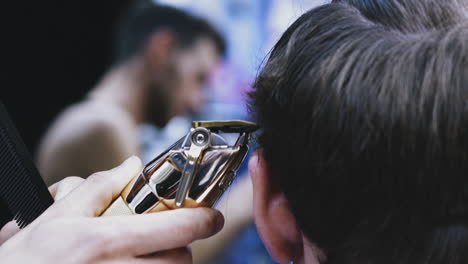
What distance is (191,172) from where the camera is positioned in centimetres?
53

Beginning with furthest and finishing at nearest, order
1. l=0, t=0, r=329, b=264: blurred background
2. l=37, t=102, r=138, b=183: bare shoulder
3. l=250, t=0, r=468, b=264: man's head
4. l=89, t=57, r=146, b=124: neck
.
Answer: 1. l=0, t=0, r=329, b=264: blurred background
2. l=89, t=57, r=146, b=124: neck
3. l=37, t=102, r=138, b=183: bare shoulder
4. l=250, t=0, r=468, b=264: man's head

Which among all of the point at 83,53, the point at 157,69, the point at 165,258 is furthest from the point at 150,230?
the point at 83,53

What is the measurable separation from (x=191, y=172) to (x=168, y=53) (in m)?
1.47

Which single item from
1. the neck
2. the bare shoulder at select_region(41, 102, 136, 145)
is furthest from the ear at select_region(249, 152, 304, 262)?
the neck

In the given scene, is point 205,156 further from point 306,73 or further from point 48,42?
point 48,42

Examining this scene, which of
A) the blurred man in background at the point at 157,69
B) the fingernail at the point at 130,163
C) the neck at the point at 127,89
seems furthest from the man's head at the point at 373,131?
the neck at the point at 127,89

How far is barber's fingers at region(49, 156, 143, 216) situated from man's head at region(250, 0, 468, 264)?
15cm

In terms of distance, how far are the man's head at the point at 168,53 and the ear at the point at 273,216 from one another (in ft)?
4.57

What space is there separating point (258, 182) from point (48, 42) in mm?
2031

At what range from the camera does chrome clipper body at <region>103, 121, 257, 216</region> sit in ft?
1.75

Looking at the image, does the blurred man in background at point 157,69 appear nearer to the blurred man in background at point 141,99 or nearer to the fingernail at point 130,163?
the blurred man in background at point 141,99

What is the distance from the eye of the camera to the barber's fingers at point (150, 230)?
0.53m

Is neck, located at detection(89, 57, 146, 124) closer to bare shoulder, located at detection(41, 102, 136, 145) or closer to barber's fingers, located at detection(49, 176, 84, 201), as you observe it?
bare shoulder, located at detection(41, 102, 136, 145)

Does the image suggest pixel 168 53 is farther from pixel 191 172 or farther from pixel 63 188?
pixel 191 172
